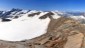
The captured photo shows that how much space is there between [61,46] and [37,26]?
3139cm

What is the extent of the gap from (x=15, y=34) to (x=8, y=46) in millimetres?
18942

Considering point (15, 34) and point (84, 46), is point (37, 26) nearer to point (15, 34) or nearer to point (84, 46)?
point (15, 34)

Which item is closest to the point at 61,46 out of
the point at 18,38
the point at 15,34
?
the point at 18,38

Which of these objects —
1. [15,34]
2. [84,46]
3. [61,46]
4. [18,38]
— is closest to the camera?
[84,46]

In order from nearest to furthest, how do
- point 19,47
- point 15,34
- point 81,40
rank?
point 81,40
point 19,47
point 15,34

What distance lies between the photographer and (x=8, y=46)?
44094 mm

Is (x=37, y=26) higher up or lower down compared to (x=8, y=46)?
higher up

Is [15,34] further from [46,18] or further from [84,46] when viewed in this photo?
[84,46]

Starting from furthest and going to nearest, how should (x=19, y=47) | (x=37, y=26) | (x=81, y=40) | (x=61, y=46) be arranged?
(x=37, y=26), (x=19, y=47), (x=61, y=46), (x=81, y=40)

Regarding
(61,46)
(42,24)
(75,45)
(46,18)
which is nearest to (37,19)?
(46,18)

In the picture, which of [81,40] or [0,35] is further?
[0,35]

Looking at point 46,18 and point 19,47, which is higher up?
point 46,18

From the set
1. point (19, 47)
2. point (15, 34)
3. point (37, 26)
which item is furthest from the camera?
point (37, 26)

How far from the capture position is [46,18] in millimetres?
77188
